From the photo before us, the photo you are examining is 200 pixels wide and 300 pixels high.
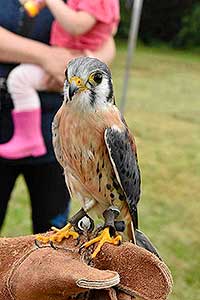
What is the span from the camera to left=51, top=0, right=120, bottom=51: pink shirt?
2.75 metres

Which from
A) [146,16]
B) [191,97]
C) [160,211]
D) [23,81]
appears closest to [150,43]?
[146,16]

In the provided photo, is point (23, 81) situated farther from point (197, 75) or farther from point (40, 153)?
point (197, 75)

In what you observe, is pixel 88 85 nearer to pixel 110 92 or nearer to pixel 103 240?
pixel 110 92

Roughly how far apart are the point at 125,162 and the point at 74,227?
0.60 ft

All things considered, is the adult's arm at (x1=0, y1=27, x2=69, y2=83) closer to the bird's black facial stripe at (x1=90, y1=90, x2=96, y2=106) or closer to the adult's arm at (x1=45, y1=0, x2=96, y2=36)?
the adult's arm at (x1=45, y1=0, x2=96, y2=36)

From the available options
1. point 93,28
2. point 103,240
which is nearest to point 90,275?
point 103,240

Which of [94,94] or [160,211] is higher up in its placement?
[94,94]

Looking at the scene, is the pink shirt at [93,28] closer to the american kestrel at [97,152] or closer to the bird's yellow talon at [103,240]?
the american kestrel at [97,152]

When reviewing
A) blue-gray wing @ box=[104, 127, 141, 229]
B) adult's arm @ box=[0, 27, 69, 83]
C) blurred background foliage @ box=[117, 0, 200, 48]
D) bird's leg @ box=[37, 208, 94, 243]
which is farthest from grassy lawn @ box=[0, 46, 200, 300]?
blurred background foliage @ box=[117, 0, 200, 48]

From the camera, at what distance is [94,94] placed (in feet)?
5.08

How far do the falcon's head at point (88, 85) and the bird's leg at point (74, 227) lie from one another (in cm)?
23

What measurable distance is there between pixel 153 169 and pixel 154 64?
9583 millimetres

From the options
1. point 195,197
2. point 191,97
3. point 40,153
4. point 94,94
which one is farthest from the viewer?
point 191,97

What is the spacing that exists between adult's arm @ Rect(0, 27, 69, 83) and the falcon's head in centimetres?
112
